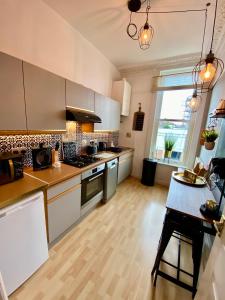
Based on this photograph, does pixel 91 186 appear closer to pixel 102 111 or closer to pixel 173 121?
pixel 102 111

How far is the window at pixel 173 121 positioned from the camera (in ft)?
10.3

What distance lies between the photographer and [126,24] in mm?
Answer: 2027

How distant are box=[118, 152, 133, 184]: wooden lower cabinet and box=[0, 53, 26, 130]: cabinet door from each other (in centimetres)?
216

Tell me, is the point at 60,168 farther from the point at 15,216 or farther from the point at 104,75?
the point at 104,75

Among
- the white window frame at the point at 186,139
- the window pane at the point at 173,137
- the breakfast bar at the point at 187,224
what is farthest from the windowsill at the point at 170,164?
the breakfast bar at the point at 187,224

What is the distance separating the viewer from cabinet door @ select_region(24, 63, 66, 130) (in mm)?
1436

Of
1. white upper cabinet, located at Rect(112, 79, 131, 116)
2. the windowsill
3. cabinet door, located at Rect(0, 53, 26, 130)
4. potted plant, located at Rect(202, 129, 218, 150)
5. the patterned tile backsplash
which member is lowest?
the windowsill

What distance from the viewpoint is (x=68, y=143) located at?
2359mm

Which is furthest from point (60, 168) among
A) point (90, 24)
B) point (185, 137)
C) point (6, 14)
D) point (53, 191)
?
point (185, 137)

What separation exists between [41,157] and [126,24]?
2262 millimetres

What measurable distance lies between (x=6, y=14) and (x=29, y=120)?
110 cm

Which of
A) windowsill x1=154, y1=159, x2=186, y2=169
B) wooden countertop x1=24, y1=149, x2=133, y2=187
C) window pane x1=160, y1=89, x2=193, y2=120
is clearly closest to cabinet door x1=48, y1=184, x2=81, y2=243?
A: wooden countertop x1=24, y1=149, x2=133, y2=187

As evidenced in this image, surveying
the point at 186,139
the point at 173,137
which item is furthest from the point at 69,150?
the point at 186,139

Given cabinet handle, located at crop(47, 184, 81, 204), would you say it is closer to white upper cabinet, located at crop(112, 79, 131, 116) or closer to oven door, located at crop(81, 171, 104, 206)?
oven door, located at crop(81, 171, 104, 206)
